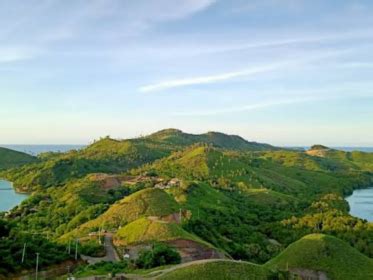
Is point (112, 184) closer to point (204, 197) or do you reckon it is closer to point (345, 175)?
point (204, 197)

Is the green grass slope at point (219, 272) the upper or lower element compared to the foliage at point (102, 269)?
upper

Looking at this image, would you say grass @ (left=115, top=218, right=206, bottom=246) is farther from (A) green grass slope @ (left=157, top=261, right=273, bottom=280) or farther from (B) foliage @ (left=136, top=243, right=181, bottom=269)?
(A) green grass slope @ (left=157, top=261, right=273, bottom=280)

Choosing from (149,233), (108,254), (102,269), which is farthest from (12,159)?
(102,269)

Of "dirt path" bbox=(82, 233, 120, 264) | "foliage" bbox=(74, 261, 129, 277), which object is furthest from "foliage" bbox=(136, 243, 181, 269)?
"dirt path" bbox=(82, 233, 120, 264)

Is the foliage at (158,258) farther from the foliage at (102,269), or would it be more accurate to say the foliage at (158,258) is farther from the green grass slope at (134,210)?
the green grass slope at (134,210)

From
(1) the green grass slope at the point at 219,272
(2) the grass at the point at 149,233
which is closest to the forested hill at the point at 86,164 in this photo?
(2) the grass at the point at 149,233

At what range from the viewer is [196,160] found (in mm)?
111375

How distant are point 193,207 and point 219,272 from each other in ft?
117

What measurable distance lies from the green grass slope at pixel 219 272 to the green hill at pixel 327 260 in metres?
8.31

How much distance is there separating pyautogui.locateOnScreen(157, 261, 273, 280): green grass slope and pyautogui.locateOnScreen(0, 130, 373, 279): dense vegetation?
276 mm

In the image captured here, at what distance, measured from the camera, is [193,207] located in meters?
63.8

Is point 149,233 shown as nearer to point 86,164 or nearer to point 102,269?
point 102,269

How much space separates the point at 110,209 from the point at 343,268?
3243 cm

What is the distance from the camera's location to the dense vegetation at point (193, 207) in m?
48.4
